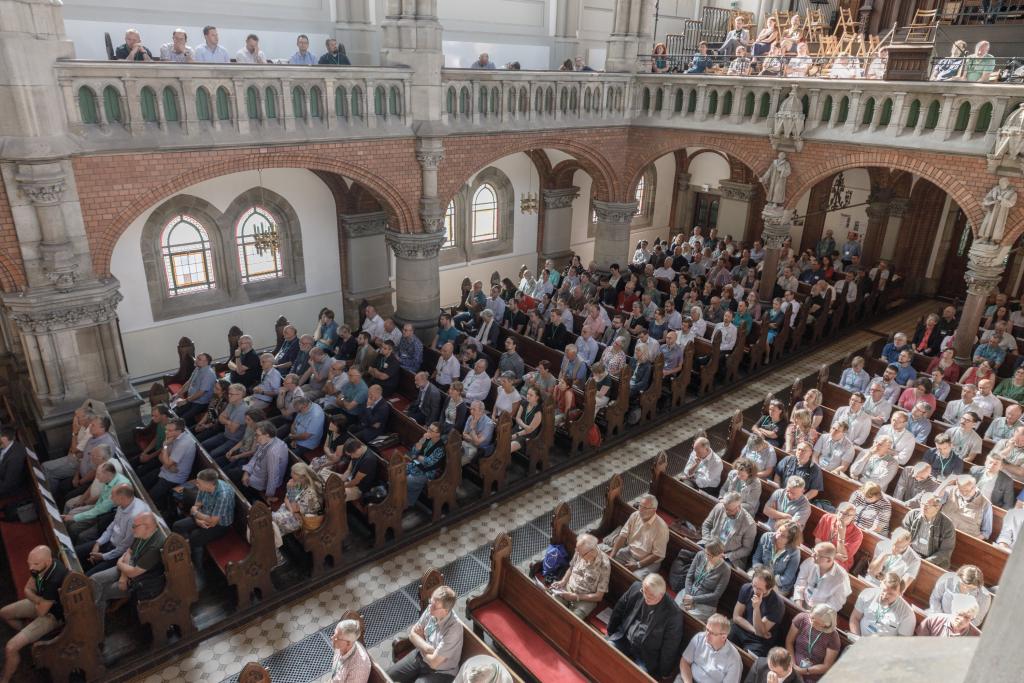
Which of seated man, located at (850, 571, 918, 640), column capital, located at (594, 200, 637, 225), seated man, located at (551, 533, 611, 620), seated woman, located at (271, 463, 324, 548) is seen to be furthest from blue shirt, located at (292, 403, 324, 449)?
column capital, located at (594, 200, 637, 225)

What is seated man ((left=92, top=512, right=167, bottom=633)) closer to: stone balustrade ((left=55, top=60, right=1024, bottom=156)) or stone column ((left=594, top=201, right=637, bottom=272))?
stone balustrade ((left=55, top=60, right=1024, bottom=156))

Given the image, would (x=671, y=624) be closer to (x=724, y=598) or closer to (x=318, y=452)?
(x=724, y=598)

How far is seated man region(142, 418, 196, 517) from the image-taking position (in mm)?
8547

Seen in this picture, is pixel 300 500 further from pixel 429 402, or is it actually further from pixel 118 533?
pixel 429 402

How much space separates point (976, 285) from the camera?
1223 cm

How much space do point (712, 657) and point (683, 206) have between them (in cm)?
1877

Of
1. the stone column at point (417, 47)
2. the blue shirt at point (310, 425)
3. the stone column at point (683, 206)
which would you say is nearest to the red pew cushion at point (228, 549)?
the blue shirt at point (310, 425)

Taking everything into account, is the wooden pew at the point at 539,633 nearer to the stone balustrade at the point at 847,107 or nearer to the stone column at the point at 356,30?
the stone balustrade at the point at 847,107

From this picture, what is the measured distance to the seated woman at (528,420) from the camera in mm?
9883

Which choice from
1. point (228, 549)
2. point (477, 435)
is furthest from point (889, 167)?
point (228, 549)

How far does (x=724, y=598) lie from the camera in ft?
22.8

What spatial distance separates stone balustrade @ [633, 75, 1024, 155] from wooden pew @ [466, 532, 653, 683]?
1035 centimetres

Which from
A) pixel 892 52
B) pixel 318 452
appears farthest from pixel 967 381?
pixel 318 452

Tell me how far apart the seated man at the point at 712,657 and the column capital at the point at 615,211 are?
1251 cm
